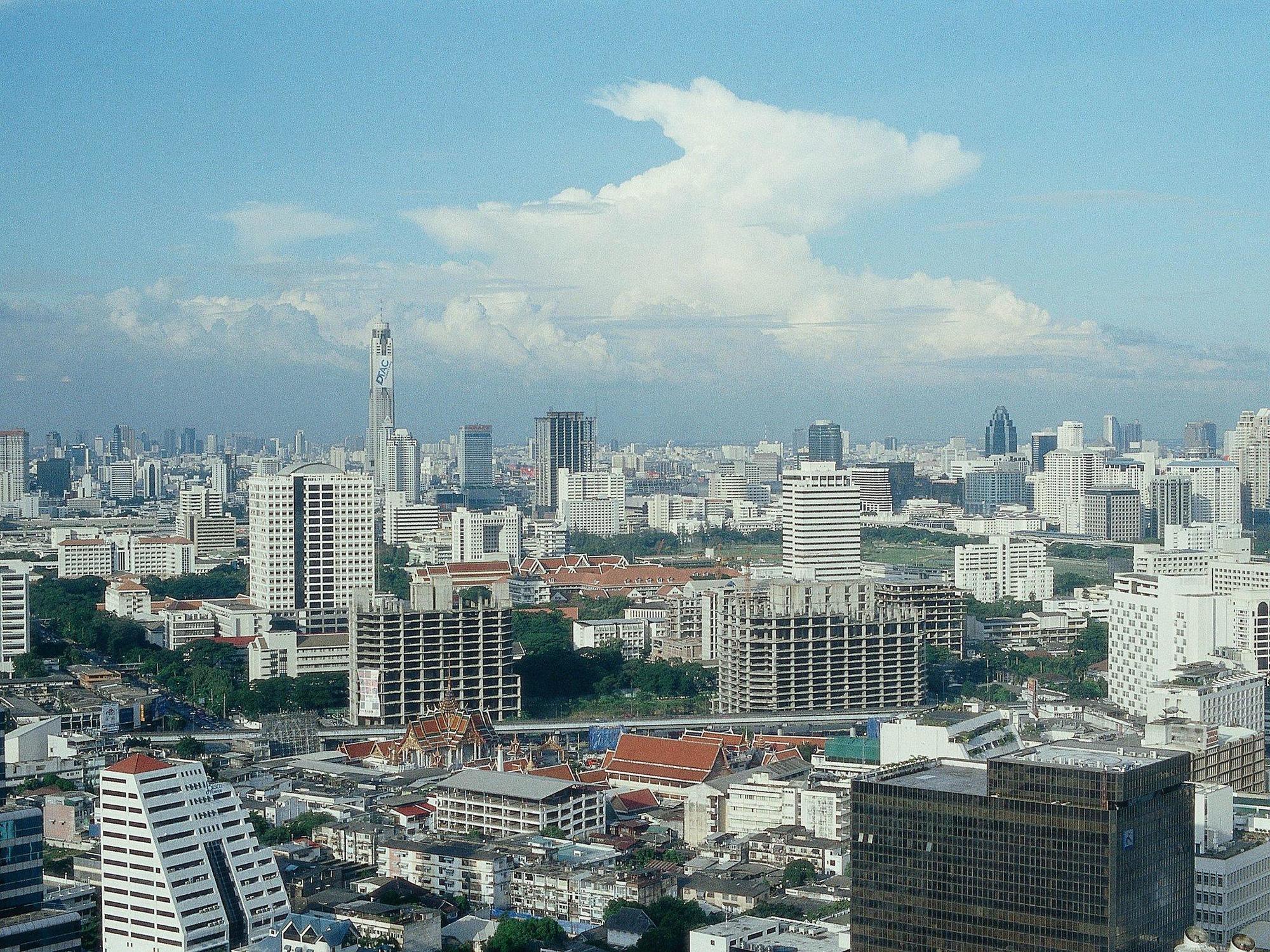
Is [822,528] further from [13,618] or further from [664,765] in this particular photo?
[13,618]

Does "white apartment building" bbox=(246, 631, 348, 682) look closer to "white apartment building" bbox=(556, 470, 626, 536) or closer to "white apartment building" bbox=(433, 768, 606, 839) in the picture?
"white apartment building" bbox=(433, 768, 606, 839)

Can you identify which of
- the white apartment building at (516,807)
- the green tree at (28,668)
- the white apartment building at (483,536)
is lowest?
the white apartment building at (516,807)

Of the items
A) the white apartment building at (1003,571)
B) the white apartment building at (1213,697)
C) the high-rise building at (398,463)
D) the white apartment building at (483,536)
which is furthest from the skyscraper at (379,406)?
the white apartment building at (1213,697)

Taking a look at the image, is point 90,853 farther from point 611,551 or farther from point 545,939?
point 611,551

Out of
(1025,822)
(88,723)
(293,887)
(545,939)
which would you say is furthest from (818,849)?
(88,723)

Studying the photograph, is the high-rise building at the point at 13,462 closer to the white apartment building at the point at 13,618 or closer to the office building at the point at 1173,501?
the white apartment building at the point at 13,618

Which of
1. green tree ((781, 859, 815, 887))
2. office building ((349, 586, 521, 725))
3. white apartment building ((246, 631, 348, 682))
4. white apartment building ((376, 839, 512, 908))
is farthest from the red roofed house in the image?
white apartment building ((246, 631, 348, 682))
